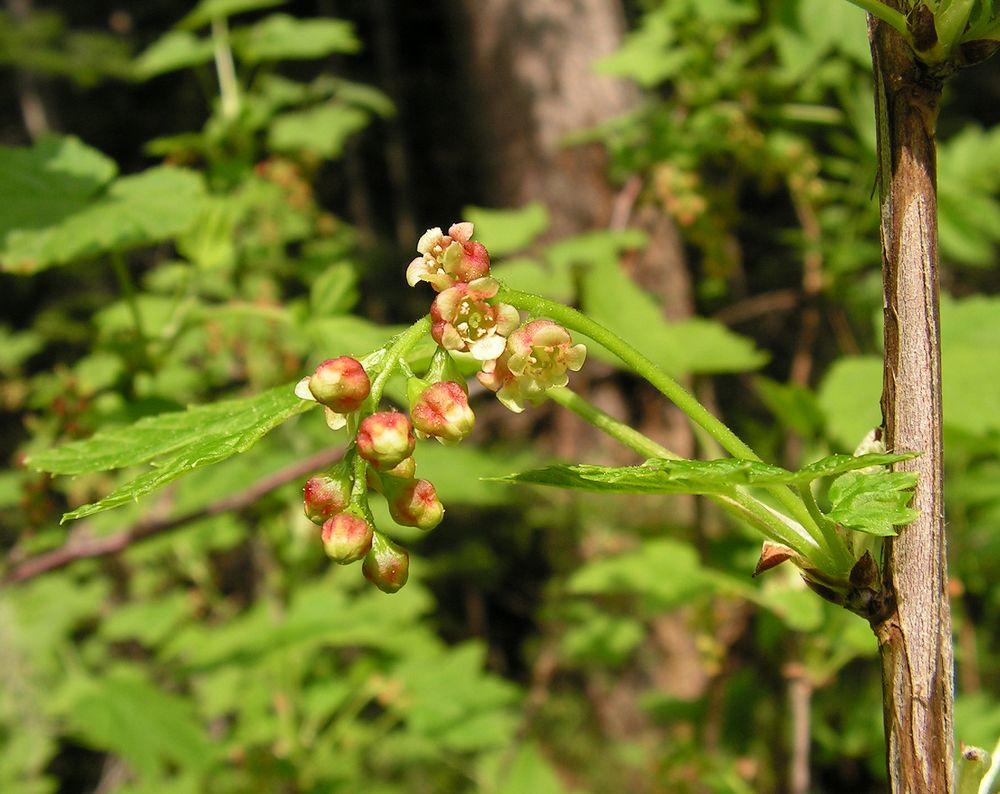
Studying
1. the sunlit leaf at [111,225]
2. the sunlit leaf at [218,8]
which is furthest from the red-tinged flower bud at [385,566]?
the sunlit leaf at [218,8]

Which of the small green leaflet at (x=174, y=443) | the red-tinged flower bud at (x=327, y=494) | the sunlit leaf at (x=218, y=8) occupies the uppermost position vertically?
the sunlit leaf at (x=218, y=8)

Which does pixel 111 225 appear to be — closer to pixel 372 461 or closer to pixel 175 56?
pixel 372 461

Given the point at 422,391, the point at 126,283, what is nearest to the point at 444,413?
the point at 422,391

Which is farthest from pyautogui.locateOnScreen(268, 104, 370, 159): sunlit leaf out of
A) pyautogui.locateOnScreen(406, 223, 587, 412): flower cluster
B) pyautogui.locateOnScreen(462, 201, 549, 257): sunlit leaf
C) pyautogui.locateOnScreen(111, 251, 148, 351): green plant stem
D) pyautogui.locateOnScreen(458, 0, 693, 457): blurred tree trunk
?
pyautogui.locateOnScreen(406, 223, 587, 412): flower cluster

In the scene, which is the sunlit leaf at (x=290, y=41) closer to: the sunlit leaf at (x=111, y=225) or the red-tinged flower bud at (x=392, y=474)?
the sunlit leaf at (x=111, y=225)

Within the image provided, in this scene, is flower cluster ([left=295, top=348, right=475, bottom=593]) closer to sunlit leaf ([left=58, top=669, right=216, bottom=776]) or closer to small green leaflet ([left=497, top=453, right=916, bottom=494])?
small green leaflet ([left=497, top=453, right=916, bottom=494])

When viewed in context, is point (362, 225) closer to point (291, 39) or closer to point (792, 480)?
point (291, 39)
